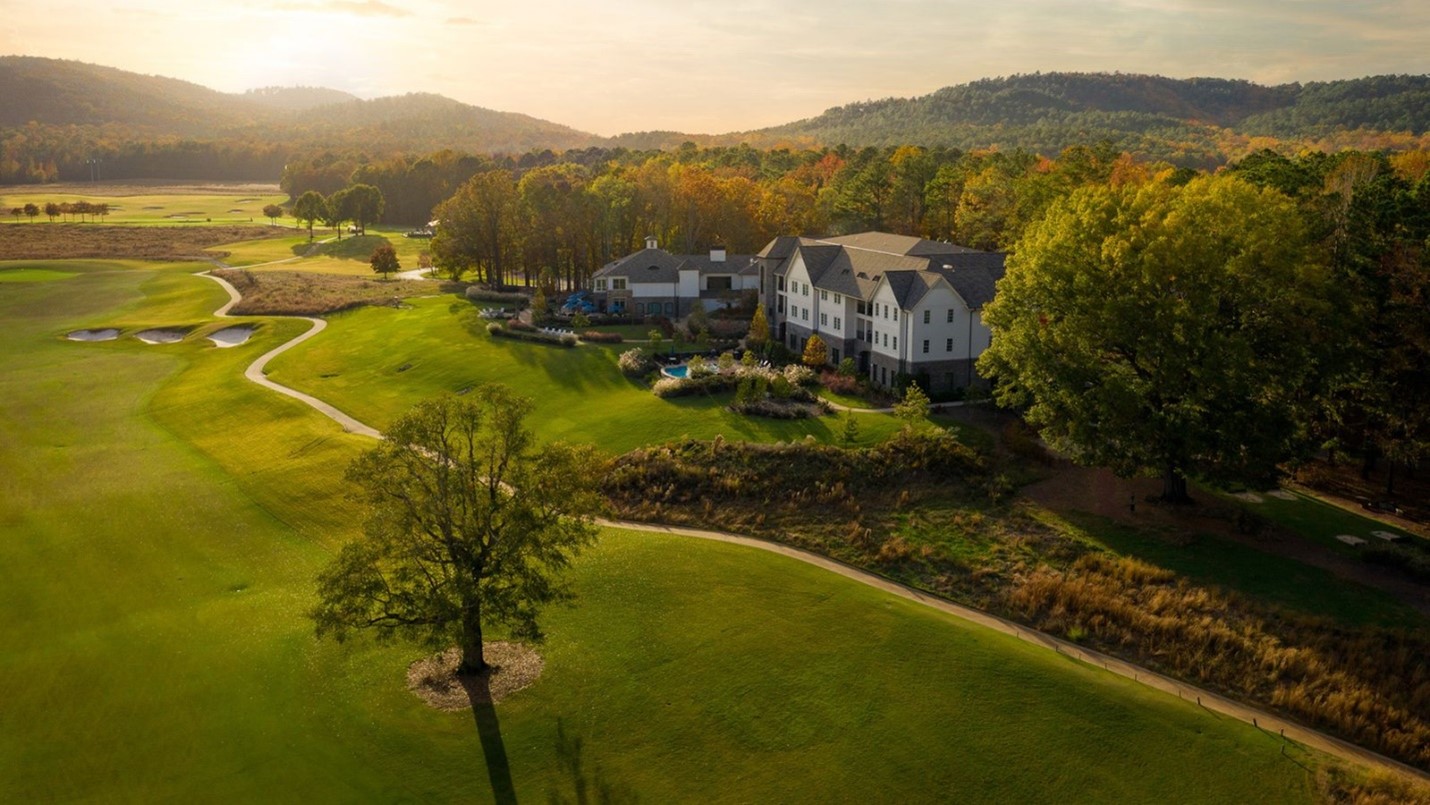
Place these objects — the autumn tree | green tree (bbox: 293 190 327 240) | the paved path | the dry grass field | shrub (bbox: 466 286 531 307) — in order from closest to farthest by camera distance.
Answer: the paved path, shrub (bbox: 466 286 531 307), the autumn tree, the dry grass field, green tree (bbox: 293 190 327 240)

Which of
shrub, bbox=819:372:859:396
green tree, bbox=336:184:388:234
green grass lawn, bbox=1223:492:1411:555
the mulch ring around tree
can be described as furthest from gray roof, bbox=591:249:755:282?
green tree, bbox=336:184:388:234

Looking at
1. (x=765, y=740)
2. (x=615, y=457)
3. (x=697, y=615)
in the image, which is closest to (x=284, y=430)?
(x=615, y=457)

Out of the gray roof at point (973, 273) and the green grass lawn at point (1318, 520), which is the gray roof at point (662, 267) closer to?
the gray roof at point (973, 273)

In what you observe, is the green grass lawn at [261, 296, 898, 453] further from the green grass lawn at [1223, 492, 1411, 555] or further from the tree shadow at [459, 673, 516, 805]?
the tree shadow at [459, 673, 516, 805]

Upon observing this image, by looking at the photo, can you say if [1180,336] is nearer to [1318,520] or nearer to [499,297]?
[1318,520]

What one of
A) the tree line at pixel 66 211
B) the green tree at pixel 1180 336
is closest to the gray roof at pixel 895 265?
the green tree at pixel 1180 336

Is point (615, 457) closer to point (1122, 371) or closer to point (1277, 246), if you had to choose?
point (1122, 371)

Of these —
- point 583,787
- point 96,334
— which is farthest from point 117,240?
point 583,787
